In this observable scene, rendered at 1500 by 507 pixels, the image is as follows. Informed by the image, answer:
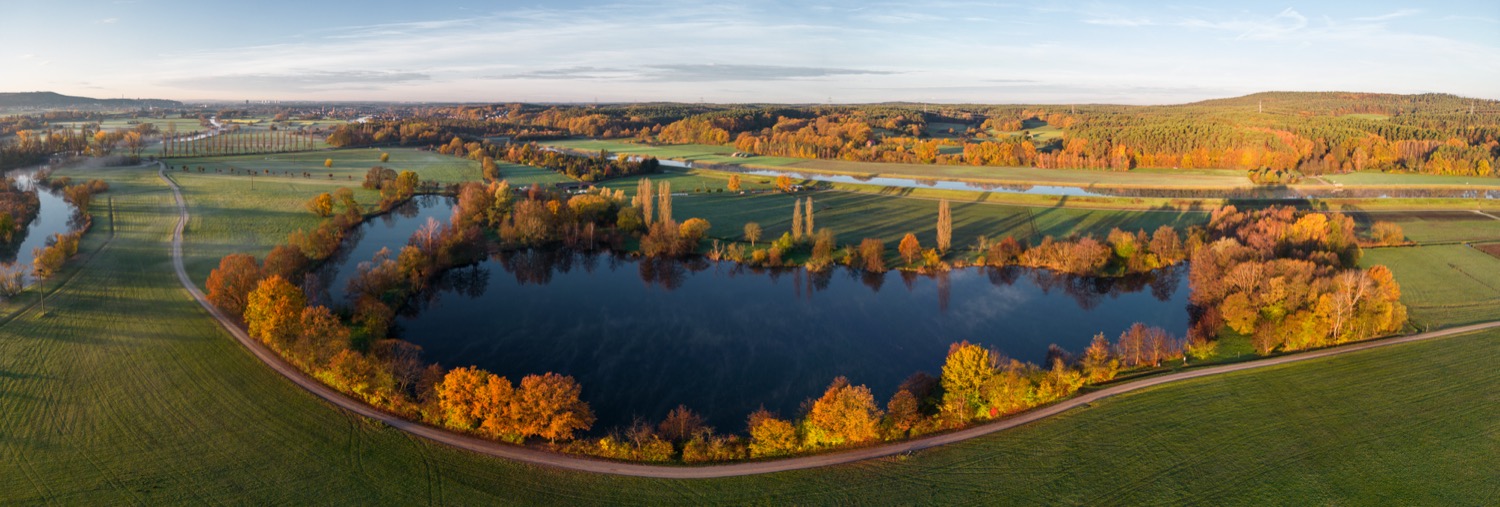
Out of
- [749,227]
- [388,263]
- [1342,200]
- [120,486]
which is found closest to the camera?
[120,486]

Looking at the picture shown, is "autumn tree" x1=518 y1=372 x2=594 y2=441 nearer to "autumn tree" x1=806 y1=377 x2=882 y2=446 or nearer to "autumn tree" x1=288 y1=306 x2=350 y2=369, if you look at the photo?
"autumn tree" x1=806 y1=377 x2=882 y2=446

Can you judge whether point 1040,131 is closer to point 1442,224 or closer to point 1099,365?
point 1442,224

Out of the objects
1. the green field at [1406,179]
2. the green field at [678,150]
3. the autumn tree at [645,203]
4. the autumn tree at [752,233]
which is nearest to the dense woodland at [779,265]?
the autumn tree at [645,203]

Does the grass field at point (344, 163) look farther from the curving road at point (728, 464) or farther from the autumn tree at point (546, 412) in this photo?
the autumn tree at point (546, 412)

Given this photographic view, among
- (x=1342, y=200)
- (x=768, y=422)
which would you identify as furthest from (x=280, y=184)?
(x=1342, y=200)

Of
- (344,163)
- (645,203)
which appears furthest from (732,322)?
(344,163)

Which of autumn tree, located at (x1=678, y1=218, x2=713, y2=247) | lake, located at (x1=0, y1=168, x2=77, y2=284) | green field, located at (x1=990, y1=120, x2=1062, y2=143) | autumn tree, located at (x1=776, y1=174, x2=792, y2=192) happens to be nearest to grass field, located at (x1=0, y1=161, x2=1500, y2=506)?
lake, located at (x1=0, y1=168, x2=77, y2=284)

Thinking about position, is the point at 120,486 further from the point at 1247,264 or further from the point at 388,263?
the point at 1247,264
